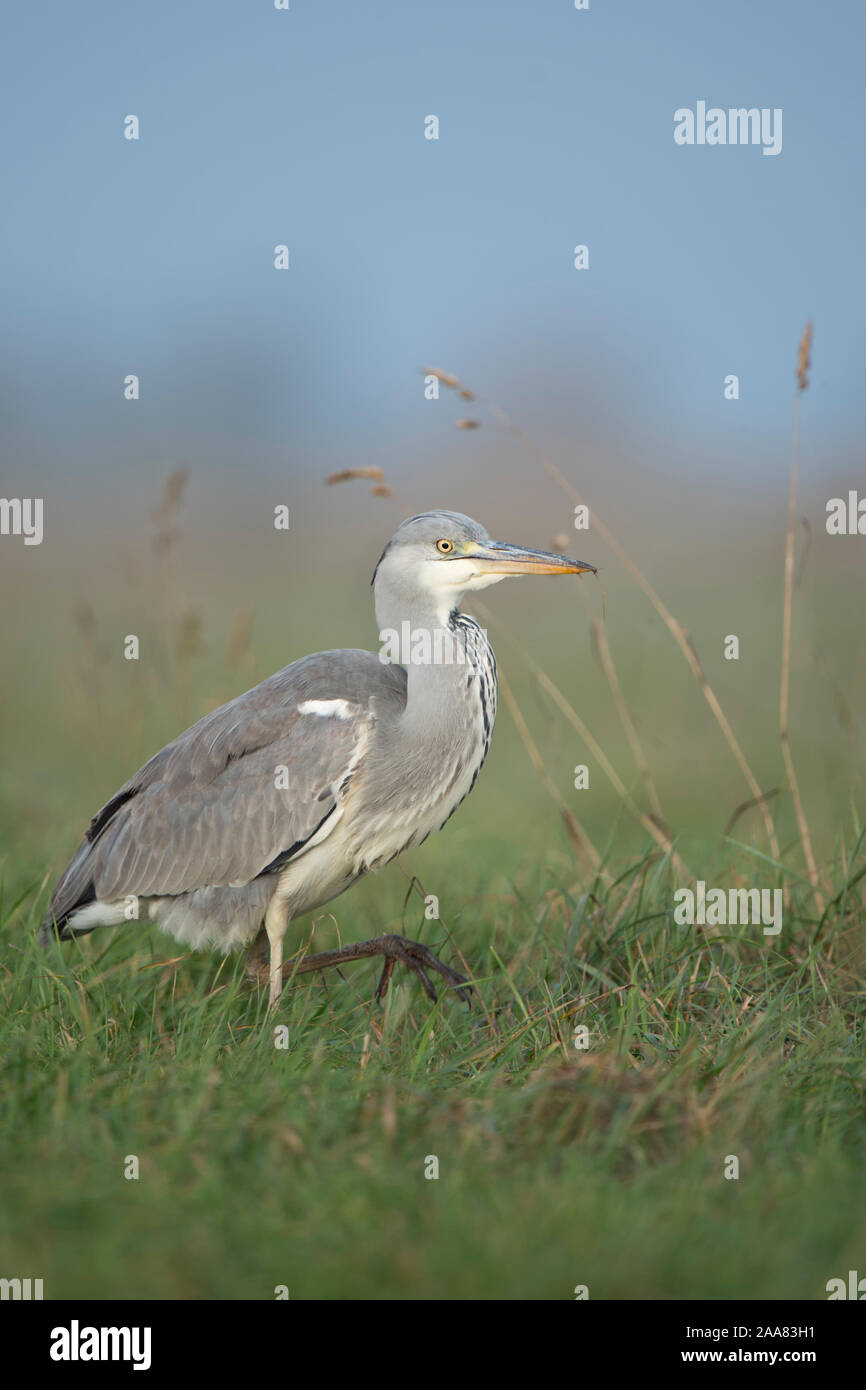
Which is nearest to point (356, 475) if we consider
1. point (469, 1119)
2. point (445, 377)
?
point (445, 377)

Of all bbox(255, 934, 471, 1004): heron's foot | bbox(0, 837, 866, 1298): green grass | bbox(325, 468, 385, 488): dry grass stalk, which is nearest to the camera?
bbox(0, 837, 866, 1298): green grass

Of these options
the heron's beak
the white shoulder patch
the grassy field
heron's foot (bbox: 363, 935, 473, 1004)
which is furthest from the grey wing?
the heron's beak

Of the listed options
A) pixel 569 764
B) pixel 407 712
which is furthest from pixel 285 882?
pixel 569 764

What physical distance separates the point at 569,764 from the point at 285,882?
6.76 m

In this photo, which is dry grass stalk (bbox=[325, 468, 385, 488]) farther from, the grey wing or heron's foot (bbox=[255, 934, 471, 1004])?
heron's foot (bbox=[255, 934, 471, 1004])

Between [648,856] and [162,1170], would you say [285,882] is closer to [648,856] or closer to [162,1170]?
[648,856]

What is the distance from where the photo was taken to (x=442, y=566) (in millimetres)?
5203

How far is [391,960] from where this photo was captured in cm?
507

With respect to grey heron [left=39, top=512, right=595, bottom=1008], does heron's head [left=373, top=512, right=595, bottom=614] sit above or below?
above

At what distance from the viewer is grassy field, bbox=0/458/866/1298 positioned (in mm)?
3064

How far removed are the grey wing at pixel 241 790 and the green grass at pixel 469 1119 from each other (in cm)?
35

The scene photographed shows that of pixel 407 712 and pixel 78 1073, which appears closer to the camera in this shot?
pixel 78 1073

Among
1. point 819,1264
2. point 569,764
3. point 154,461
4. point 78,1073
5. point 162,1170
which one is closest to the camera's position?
point 819,1264

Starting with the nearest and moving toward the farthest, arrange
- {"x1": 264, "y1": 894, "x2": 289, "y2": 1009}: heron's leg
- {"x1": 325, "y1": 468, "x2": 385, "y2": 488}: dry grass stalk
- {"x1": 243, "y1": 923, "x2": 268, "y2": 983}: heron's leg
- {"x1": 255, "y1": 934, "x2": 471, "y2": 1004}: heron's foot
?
{"x1": 255, "y1": 934, "x2": 471, "y2": 1004}: heron's foot
{"x1": 264, "y1": 894, "x2": 289, "y2": 1009}: heron's leg
{"x1": 243, "y1": 923, "x2": 268, "y2": 983}: heron's leg
{"x1": 325, "y1": 468, "x2": 385, "y2": 488}: dry grass stalk
